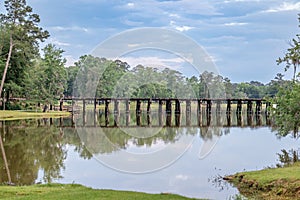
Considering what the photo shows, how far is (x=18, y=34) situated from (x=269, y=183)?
43.7 metres

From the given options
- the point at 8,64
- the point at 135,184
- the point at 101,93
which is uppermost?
the point at 8,64

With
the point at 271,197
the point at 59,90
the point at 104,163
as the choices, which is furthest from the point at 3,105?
the point at 271,197

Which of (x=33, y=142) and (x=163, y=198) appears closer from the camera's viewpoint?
(x=163, y=198)

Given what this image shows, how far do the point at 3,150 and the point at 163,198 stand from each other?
50.4ft

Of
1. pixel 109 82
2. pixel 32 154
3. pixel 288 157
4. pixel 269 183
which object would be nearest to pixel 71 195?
pixel 269 183

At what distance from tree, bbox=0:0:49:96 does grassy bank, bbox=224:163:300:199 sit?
4054 cm

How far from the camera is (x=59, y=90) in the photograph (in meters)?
65.1

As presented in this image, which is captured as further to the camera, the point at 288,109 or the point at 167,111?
the point at 167,111

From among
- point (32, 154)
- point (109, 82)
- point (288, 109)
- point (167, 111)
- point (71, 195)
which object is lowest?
point (32, 154)

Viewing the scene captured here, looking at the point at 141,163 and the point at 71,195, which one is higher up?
the point at 71,195

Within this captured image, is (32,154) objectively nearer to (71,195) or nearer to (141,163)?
(141,163)

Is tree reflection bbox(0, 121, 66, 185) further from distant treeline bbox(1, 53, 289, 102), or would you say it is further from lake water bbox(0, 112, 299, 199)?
distant treeline bbox(1, 53, 289, 102)

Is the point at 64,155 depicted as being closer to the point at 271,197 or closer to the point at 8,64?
the point at 271,197

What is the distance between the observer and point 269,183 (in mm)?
13914
